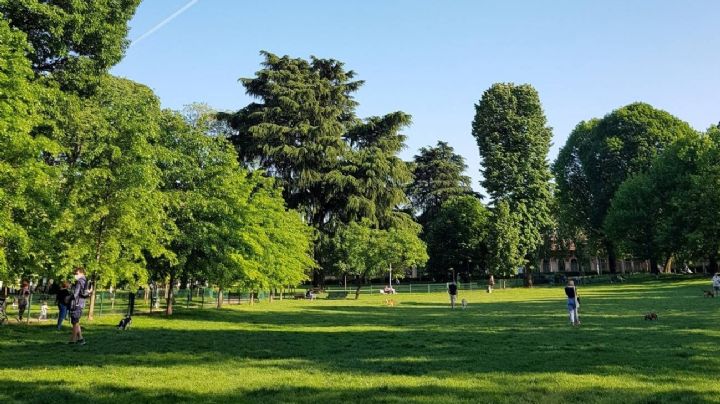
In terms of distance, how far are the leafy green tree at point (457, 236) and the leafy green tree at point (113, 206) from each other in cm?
4964

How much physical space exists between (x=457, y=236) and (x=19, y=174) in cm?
5819

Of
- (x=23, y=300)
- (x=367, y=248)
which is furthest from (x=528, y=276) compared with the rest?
(x=23, y=300)

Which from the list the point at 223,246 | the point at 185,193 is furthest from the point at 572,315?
the point at 185,193

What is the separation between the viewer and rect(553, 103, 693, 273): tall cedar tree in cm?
6638

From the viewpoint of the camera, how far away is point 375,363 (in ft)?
36.8

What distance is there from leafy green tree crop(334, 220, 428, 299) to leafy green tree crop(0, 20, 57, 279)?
29402 millimetres

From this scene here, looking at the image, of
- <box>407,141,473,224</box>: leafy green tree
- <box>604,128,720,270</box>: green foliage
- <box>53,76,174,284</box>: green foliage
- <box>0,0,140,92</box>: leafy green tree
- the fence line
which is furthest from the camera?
<box>407,141,473,224</box>: leafy green tree

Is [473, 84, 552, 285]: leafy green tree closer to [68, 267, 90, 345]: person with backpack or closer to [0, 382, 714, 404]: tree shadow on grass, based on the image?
[68, 267, 90, 345]: person with backpack

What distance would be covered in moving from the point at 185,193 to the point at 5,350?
12928 millimetres

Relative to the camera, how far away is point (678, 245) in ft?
178

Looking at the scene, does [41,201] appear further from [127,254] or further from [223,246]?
[223,246]

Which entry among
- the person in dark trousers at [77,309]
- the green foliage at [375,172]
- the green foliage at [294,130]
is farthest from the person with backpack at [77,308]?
the green foliage at [375,172]

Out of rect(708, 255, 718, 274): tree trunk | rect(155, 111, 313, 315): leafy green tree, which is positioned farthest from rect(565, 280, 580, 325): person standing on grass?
rect(708, 255, 718, 274): tree trunk

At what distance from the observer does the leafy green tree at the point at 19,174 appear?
15.5 meters
